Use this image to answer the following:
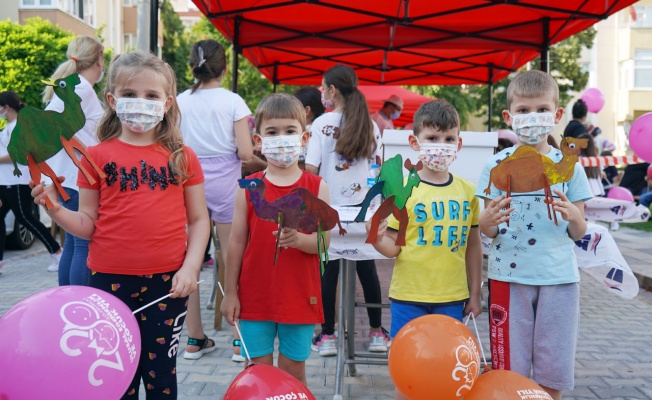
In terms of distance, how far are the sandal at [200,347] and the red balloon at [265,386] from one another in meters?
2.07

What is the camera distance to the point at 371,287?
420cm

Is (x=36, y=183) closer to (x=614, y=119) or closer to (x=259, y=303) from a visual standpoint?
(x=259, y=303)

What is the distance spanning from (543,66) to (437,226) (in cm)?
528

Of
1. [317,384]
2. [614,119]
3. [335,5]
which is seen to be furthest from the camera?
[614,119]

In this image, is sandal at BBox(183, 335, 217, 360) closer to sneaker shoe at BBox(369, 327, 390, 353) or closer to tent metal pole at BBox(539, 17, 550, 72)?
sneaker shoe at BBox(369, 327, 390, 353)

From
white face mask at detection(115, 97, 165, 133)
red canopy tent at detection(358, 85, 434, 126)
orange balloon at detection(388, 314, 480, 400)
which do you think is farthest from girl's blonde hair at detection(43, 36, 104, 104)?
red canopy tent at detection(358, 85, 434, 126)

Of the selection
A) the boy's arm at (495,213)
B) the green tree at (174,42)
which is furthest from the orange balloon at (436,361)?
the green tree at (174,42)

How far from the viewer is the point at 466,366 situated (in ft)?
7.06

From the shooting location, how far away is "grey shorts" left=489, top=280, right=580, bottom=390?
8.48 feet

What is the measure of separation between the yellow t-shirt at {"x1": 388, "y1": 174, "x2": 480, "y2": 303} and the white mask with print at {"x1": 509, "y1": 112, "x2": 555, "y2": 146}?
381mm

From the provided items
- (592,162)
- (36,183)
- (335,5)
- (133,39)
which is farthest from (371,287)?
(133,39)

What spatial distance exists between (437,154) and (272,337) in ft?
3.41

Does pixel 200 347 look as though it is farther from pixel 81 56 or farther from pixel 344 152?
pixel 81 56

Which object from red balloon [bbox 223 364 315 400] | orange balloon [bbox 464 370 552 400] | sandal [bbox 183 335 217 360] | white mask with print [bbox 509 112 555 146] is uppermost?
white mask with print [bbox 509 112 555 146]
